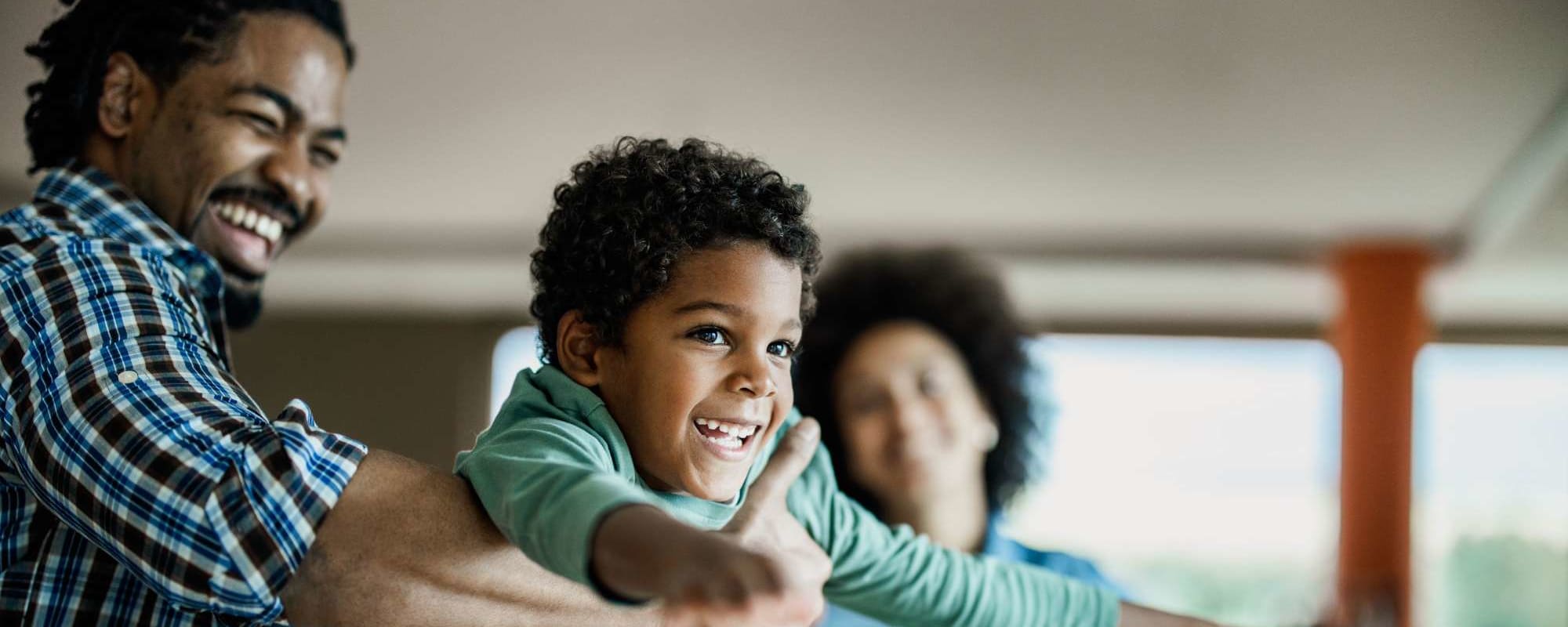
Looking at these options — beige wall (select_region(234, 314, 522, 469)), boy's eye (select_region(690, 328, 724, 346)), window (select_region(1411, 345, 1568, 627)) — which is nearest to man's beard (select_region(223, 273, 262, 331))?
boy's eye (select_region(690, 328, 724, 346))

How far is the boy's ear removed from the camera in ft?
2.39

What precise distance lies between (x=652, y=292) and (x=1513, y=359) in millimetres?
6194

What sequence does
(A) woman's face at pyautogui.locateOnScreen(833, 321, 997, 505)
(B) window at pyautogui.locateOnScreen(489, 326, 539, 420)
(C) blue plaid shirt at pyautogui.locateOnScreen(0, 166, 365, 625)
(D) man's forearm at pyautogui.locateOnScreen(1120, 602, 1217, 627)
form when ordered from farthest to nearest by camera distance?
(B) window at pyautogui.locateOnScreen(489, 326, 539, 420) → (A) woman's face at pyautogui.locateOnScreen(833, 321, 997, 505) → (D) man's forearm at pyautogui.locateOnScreen(1120, 602, 1217, 627) → (C) blue plaid shirt at pyautogui.locateOnScreen(0, 166, 365, 625)

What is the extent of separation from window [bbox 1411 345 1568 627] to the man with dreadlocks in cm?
576

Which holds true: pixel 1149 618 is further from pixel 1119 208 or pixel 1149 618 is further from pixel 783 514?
pixel 1119 208

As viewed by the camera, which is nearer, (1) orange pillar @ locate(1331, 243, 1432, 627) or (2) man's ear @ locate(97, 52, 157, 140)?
(2) man's ear @ locate(97, 52, 157, 140)

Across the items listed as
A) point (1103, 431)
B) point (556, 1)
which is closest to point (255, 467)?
point (556, 1)

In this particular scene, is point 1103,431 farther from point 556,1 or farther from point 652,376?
point 652,376

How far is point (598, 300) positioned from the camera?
28.5 inches

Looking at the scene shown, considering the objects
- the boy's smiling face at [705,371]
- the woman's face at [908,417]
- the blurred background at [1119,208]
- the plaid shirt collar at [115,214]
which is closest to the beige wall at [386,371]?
the blurred background at [1119,208]

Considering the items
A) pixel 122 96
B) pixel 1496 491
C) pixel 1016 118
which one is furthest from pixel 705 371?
pixel 1496 491

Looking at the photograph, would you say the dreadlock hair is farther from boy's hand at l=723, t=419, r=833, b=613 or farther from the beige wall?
the beige wall

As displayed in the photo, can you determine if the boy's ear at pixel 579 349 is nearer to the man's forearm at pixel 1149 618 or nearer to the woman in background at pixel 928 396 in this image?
the man's forearm at pixel 1149 618

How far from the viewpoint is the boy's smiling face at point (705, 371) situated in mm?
685
